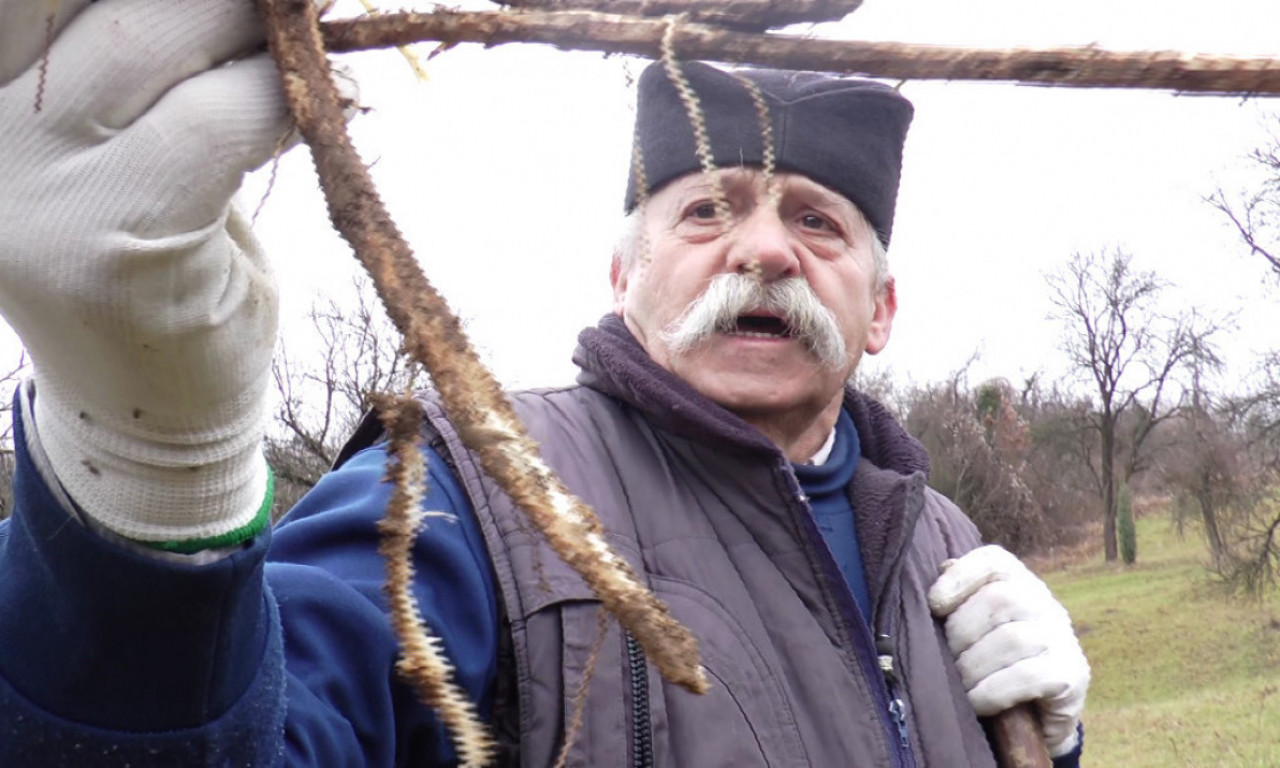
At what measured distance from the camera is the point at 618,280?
2365 millimetres

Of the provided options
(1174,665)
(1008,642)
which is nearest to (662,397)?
(1008,642)

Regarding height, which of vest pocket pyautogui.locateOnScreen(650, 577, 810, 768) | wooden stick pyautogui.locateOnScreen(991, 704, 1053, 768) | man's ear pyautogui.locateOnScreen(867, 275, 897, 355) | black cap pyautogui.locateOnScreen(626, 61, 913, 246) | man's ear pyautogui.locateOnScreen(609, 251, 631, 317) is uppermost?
black cap pyautogui.locateOnScreen(626, 61, 913, 246)

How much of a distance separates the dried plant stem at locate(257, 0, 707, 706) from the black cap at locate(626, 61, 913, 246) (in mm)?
1049

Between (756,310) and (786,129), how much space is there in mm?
362

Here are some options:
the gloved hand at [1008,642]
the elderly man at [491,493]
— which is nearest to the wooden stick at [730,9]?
the elderly man at [491,493]

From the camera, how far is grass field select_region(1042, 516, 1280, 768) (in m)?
11.7

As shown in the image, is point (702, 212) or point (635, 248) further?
point (635, 248)

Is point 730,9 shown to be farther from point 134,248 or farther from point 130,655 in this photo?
point 130,655

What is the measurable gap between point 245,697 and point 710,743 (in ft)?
2.30

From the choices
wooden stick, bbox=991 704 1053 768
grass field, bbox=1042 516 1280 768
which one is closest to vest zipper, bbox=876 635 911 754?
wooden stick, bbox=991 704 1053 768

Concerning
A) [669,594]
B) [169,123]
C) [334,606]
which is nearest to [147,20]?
[169,123]

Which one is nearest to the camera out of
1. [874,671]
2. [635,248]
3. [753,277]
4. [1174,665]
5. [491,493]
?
[491,493]

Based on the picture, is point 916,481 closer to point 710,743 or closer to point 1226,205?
point 710,743

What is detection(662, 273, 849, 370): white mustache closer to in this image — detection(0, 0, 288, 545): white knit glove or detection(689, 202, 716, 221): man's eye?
detection(689, 202, 716, 221): man's eye
